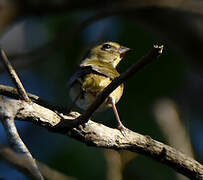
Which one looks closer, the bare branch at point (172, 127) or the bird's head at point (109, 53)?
the bird's head at point (109, 53)

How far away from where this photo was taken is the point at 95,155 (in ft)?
19.4

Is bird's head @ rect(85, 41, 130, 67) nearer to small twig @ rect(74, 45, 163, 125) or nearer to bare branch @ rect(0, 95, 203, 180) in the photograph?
bare branch @ rect(0, 95, 203, 180)

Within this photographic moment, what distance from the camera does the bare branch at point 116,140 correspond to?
273 centimetres

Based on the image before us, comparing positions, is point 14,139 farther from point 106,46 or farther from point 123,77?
point 106,46

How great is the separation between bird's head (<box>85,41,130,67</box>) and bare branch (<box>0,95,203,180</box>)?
6.09 ft

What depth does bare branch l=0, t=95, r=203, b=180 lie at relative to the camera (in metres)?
2.73

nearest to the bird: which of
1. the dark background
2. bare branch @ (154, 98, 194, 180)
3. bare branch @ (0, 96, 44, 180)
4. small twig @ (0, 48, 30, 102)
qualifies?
small twig @ (0, 48, 30, 102)

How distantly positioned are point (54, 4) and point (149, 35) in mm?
2000

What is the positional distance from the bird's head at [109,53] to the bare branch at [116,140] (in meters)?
1.86

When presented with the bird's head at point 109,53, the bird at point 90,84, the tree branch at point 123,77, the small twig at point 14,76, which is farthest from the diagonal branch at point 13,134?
the bird's head at point 109,53

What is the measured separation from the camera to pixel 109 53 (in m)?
4.84

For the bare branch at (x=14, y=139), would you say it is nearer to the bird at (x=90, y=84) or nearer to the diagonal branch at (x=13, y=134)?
the diagonal branch at (x=13, y=134)

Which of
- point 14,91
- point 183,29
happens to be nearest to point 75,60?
point 183,29

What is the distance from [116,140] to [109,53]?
1.99 meters
